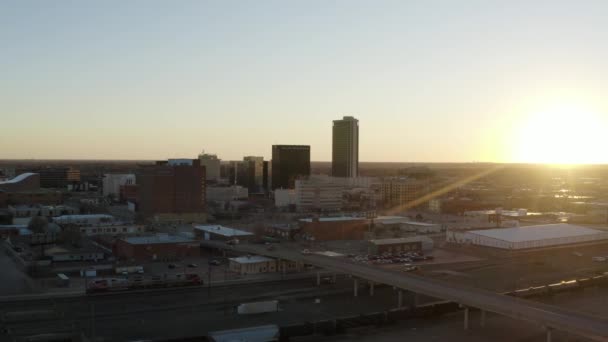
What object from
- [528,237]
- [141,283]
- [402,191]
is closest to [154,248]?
[141,283]

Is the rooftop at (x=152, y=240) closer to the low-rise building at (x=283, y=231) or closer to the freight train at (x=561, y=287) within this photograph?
the low-rise building at (x=283, y=231)

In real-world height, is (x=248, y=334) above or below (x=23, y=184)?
below

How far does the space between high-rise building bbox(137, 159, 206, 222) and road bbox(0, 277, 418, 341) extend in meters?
23.9

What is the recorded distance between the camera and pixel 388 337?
16969mm

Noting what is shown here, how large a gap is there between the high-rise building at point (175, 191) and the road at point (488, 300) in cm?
2405

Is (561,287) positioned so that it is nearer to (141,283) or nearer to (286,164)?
(141,283)

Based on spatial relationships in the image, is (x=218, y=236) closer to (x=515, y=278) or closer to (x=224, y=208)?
(x=515, y=278)

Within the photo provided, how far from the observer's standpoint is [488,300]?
56.7 feet

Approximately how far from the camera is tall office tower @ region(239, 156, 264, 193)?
272 ft

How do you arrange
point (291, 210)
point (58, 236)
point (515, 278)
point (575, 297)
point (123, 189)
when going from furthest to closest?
point (123, 189)
point (291, 210)
point (58, 236)
point (515, 278)
point (575, 297)

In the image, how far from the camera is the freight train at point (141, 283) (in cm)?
2180

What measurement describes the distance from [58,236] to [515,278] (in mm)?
23426

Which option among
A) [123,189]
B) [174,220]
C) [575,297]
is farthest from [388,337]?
[123,189]

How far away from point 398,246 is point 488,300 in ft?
49.1
